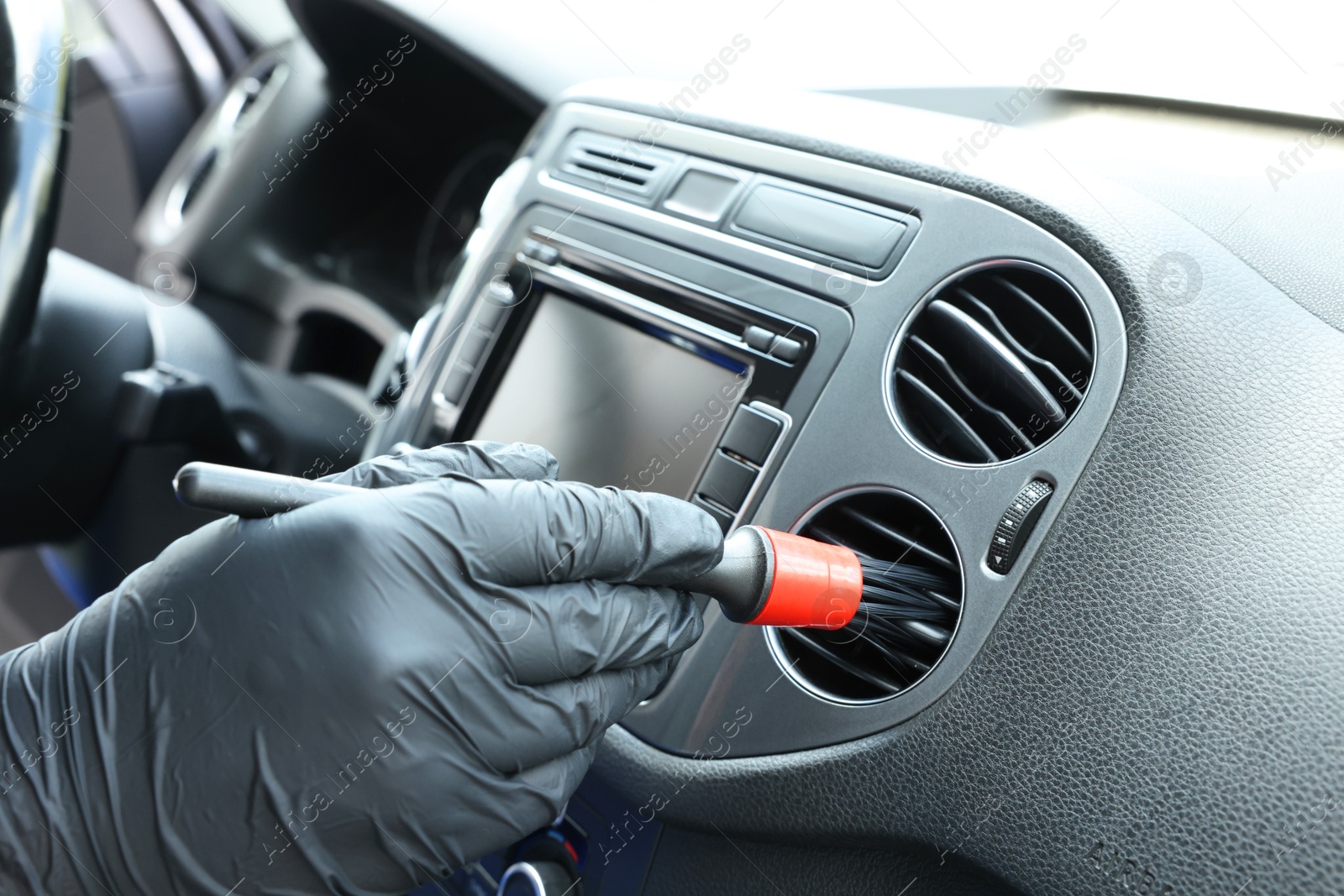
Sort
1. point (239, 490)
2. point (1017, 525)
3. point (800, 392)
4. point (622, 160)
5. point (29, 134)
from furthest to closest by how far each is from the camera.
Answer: point (622, 160)
point (29, 134)
point (800, 392)
point (1017, 525)
point (239, 490)

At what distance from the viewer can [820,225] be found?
0.90 metres

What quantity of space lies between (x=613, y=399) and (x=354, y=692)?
1.46 ft

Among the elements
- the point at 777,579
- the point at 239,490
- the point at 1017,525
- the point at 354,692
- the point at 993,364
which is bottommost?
the point at 354,692

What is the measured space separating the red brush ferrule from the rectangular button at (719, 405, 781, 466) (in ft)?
0.56

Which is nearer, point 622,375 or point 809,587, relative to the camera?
point 809,587

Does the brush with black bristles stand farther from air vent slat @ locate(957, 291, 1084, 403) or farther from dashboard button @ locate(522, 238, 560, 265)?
dashboard button @ locate(522, 238, 560, 265)

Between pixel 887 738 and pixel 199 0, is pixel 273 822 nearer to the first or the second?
pixel 887 738

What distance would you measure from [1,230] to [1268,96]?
1.31 meters

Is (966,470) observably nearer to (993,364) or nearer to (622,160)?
(993,364)

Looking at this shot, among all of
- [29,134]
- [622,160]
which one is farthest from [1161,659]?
[29,134]

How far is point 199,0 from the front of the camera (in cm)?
214

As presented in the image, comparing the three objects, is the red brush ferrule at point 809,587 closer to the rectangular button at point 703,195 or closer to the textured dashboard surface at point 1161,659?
the textured dashboard surface at point 1161,659

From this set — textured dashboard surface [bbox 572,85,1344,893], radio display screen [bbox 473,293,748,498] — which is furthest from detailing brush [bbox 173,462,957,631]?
radio display screen [bbox 473,293,748,498]

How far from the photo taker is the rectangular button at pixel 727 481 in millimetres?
871
